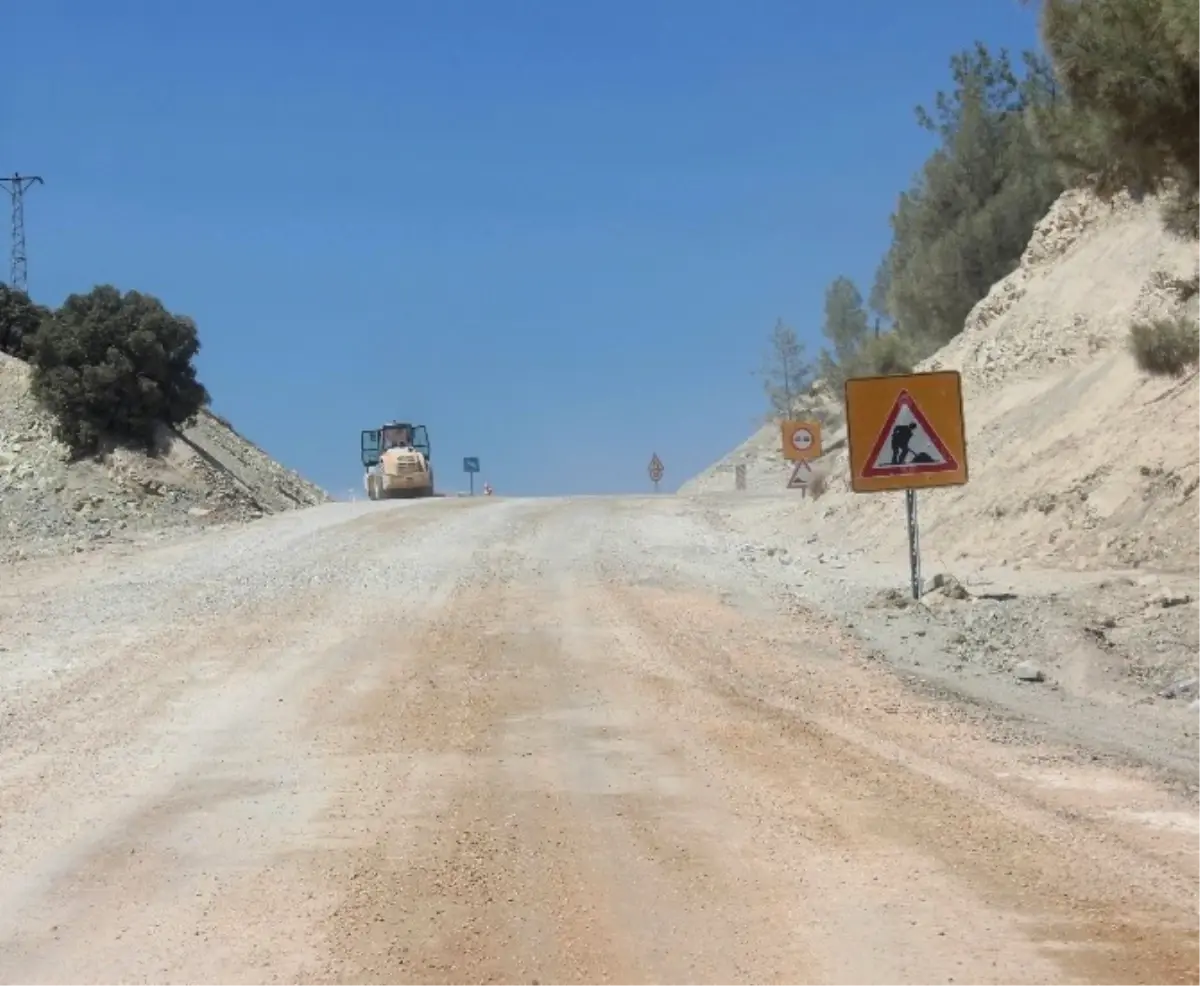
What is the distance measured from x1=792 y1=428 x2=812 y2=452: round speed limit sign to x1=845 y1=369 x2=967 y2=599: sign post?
50.6 feet

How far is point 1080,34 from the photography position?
12.0 metres

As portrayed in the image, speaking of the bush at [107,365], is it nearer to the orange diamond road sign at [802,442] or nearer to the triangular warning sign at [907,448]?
the orange diamond road sign at [802,442]

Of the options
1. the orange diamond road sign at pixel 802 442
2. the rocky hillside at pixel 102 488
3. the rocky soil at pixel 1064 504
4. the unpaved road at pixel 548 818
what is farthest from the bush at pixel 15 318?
the unpaved road at pixel 548 818

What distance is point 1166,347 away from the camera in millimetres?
13664

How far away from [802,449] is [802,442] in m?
0.17

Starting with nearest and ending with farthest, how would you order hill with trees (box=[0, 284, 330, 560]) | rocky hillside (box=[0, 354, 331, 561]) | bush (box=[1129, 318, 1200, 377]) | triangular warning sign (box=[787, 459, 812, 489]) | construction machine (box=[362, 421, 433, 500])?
bush (box=[1129, 318, 1200, 377])
triangular warning sign (box=[787, 459, 812, 489])
rocky hillside (box=[0, 354, 331, 561])
hill with trees (box=[0, 284, 330, 560])
construction machine (box=[362, 421, 433, 500])

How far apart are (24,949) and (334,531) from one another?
18170 millimetres

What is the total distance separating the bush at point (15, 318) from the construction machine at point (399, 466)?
40.8 feet

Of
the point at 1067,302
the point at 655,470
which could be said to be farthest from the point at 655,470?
the point at 1067,302

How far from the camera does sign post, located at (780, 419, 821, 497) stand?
95.3ft

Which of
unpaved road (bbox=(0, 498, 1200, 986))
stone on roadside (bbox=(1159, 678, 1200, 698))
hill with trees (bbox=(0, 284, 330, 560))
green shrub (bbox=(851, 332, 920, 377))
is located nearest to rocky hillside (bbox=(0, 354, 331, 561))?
hill with trees (bbox=(0, 284, 330, 560))

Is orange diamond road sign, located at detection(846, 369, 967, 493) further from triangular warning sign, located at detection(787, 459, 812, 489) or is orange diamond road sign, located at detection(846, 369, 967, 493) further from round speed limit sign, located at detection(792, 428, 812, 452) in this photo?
round speed limit sign, located at detection(792, 428, 812, 452)

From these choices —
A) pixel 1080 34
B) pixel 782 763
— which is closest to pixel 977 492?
pixel 1080 34

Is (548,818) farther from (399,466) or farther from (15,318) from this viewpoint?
(15,318)
